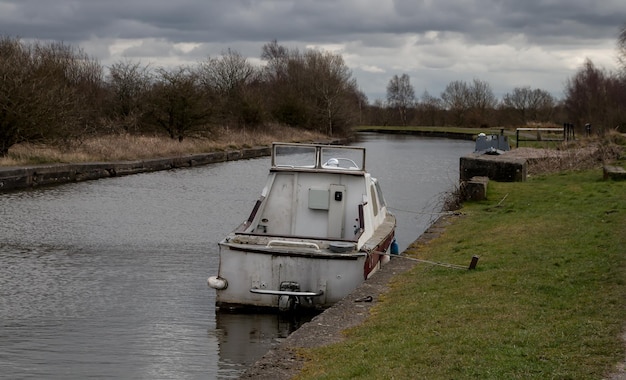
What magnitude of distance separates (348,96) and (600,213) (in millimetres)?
74947

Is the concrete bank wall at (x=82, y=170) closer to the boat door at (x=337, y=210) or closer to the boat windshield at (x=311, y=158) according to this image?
the boat windshield at (x=311, y=158)

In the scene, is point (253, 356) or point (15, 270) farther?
point (15, 270)

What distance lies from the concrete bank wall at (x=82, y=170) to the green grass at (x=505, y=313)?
17.9 metres

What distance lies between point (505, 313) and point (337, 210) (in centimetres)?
645

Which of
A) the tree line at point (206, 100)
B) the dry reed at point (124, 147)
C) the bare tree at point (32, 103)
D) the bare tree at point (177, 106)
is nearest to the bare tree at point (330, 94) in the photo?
the tree line at point (206, 100)

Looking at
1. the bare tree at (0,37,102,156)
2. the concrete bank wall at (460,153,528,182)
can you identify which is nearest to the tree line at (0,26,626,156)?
the bare tree at (0,37,102,156)

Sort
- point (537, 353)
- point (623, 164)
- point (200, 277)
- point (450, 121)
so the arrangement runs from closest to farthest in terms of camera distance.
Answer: point (537, 353) → point (200, 277) → point (623, 164) → point (450, 121)

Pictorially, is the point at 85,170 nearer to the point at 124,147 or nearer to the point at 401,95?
the point at 124,147

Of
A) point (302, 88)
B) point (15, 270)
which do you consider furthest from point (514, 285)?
point (302, 88)

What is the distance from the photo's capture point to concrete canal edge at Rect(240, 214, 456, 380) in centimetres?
796

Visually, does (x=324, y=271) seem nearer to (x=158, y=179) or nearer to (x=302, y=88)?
(x=158, y=179)

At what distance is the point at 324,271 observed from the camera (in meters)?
12.4

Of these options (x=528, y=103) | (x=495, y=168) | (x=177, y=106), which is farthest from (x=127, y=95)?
(x=528, y=103)

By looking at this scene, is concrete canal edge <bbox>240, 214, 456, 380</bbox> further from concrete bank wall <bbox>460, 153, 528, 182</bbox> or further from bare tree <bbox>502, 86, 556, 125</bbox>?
bare tree <bbox>502, 86, 556, 125</bbox>
